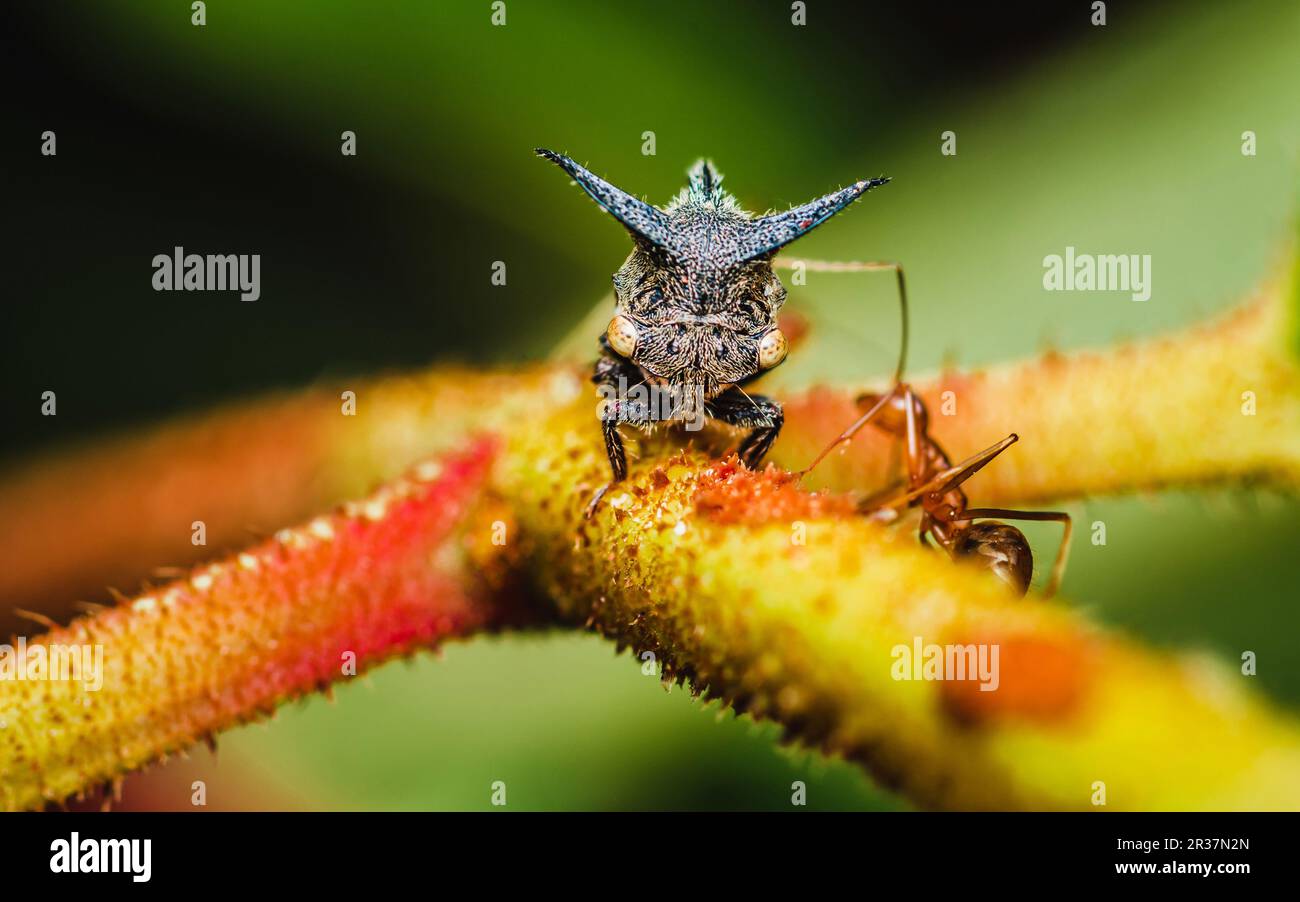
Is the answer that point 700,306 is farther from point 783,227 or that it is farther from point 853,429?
point 853,429

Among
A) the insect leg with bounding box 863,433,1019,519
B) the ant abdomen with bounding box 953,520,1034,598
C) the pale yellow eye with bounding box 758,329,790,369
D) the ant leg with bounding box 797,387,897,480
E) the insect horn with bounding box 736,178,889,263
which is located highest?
the insect horn with bounding box 736,178,889,263

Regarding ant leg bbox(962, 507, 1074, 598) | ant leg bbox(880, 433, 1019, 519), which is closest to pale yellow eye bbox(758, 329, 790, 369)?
ant leg bbox(880, 433, 1019, 519)

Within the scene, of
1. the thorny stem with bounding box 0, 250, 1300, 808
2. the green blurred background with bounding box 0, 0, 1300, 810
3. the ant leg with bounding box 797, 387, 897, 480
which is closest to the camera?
the thorny stem with bounding box 0, 250, 1300, 808

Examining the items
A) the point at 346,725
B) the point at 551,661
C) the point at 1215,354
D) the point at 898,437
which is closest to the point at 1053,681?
the point at 898,437

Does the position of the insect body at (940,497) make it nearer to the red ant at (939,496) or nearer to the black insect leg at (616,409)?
the red ant at (939,496)

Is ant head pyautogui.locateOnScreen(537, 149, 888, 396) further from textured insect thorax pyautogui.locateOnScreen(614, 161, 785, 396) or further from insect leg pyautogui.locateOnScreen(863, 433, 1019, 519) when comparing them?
insect leg pyautogui.locateOnScreen(863, 433, 1019, 519)

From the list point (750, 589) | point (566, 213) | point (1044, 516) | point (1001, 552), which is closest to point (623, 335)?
point (750, 589)

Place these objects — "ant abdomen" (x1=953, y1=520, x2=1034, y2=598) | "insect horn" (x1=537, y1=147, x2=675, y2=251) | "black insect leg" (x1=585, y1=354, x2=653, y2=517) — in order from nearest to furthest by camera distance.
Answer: "black insect leg" (x1=585, y1=354, x2=653, y2=517), "insect horn" (x1=537, y1=147, x2=675, y2=251), "ant abdomen" (x1=953, y1=520, x2=1034, y2=598)

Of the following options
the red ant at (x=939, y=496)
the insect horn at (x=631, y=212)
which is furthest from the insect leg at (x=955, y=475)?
the insect horn at (x=631, y=212)

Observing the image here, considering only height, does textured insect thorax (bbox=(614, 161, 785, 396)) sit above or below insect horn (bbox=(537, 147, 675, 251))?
below
